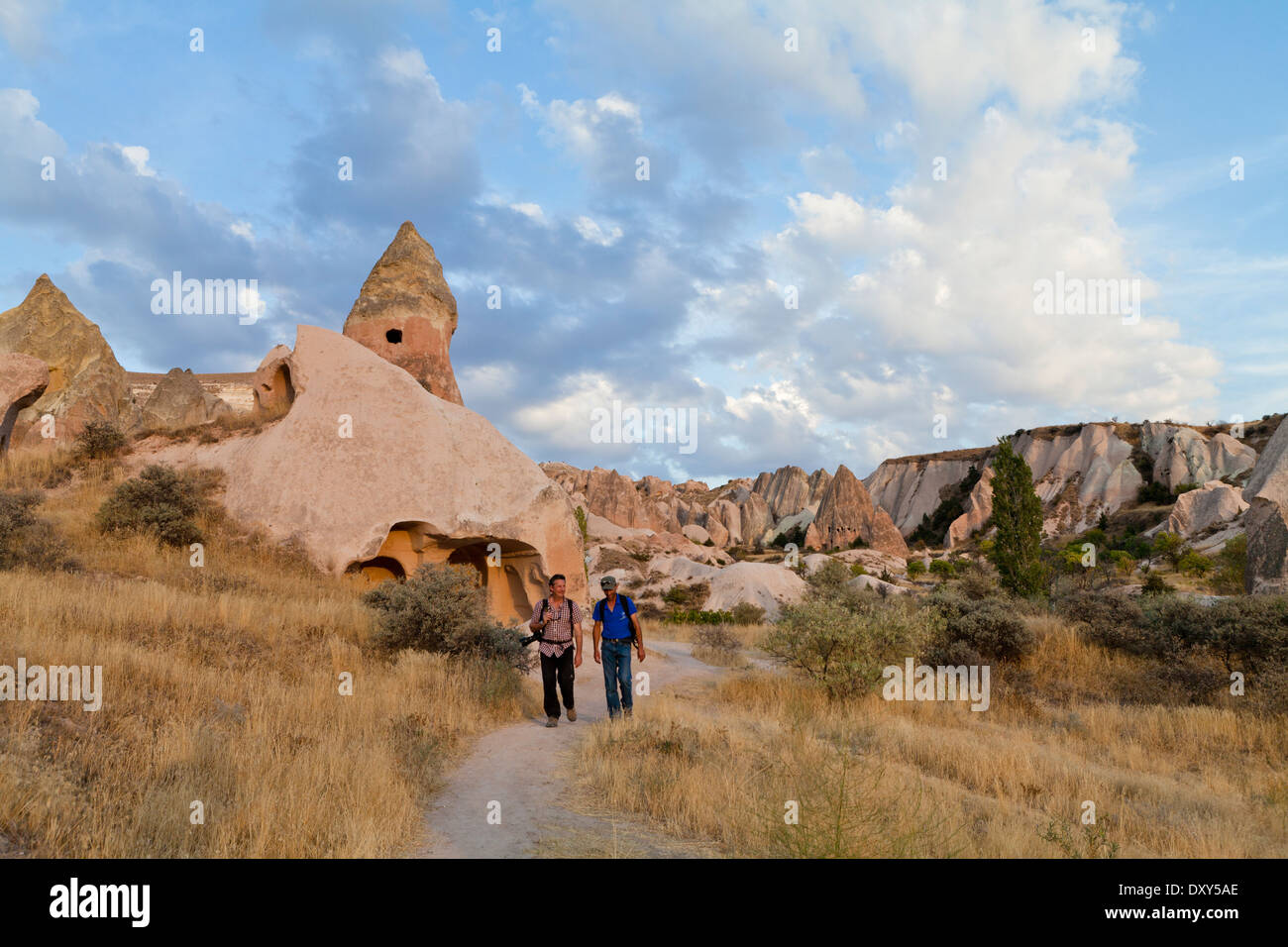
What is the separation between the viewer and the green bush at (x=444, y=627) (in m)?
10.0

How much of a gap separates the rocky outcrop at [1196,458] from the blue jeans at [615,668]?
6730 cm

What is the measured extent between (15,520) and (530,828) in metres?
11.0

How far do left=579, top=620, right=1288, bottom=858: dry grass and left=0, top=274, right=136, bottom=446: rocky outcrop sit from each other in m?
31.7

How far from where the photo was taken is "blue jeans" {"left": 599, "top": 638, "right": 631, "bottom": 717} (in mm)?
8352

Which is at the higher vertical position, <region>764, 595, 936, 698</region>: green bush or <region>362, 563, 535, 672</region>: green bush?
<region>362, 563, 535, 672</region>: green bush

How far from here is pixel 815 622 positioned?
10.9 m

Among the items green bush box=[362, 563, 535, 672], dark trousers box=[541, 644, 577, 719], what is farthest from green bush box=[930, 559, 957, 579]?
dark trousers box=[541, 644, 577, 719]

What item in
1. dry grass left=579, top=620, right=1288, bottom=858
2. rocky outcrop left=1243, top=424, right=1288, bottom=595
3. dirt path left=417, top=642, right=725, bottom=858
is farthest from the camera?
rocky outcrop left=1243, top=424, right=1288, bottom=595

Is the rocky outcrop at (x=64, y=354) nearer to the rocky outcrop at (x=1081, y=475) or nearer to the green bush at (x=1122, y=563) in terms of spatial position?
the green bush at (x=1122, y=563)

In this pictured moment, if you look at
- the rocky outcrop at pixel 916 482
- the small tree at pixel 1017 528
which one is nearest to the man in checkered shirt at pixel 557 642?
the small tree at pixel 1017 528

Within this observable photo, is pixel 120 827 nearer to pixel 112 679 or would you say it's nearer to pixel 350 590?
pixel 112 679

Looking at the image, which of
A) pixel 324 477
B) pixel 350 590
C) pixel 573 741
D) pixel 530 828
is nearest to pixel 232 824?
pixel 530 828

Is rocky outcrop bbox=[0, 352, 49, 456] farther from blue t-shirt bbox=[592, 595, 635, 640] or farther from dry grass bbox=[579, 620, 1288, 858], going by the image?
dry grass bbox=[579, 620, 1288, 858]
